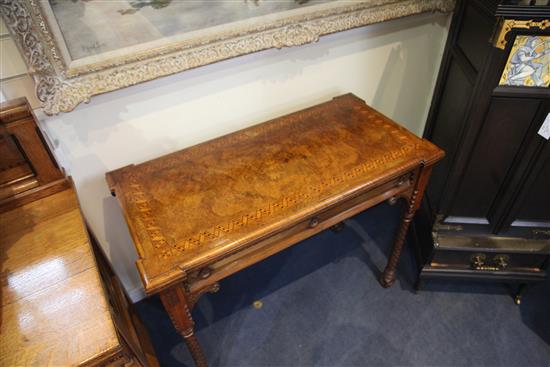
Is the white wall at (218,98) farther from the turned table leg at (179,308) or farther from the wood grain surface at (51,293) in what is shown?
the turned table leg at (179,308)

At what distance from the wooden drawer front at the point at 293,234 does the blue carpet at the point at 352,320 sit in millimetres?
779

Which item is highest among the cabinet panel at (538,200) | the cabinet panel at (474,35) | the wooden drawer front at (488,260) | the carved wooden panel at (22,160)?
the cabinet panel at (474,35)

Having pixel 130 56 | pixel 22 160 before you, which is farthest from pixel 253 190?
pixel 22 160

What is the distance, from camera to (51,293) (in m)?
0.92

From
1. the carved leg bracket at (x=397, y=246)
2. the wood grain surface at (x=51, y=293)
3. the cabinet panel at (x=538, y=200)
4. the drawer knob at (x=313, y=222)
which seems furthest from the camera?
the carved leg bracket at (x=397, y=246)

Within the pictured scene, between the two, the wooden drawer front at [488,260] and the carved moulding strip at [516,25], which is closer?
the carved moulding strip at [516,25]

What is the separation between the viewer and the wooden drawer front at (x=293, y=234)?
46.7 inches

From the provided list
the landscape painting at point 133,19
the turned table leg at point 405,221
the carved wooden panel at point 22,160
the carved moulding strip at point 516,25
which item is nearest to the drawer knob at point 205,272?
the carved wooden panel at point 22,160

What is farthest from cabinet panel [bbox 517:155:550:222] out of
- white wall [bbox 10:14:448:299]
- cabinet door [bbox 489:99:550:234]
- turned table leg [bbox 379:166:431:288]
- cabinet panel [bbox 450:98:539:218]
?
white wall [bbox 10:14:448:299]

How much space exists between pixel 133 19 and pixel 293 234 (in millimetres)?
931

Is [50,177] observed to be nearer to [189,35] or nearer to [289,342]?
[189,35]

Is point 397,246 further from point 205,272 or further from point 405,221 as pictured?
point 205,272

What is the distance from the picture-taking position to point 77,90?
3.96ft

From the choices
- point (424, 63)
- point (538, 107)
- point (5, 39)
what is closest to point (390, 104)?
point (424, 63)
